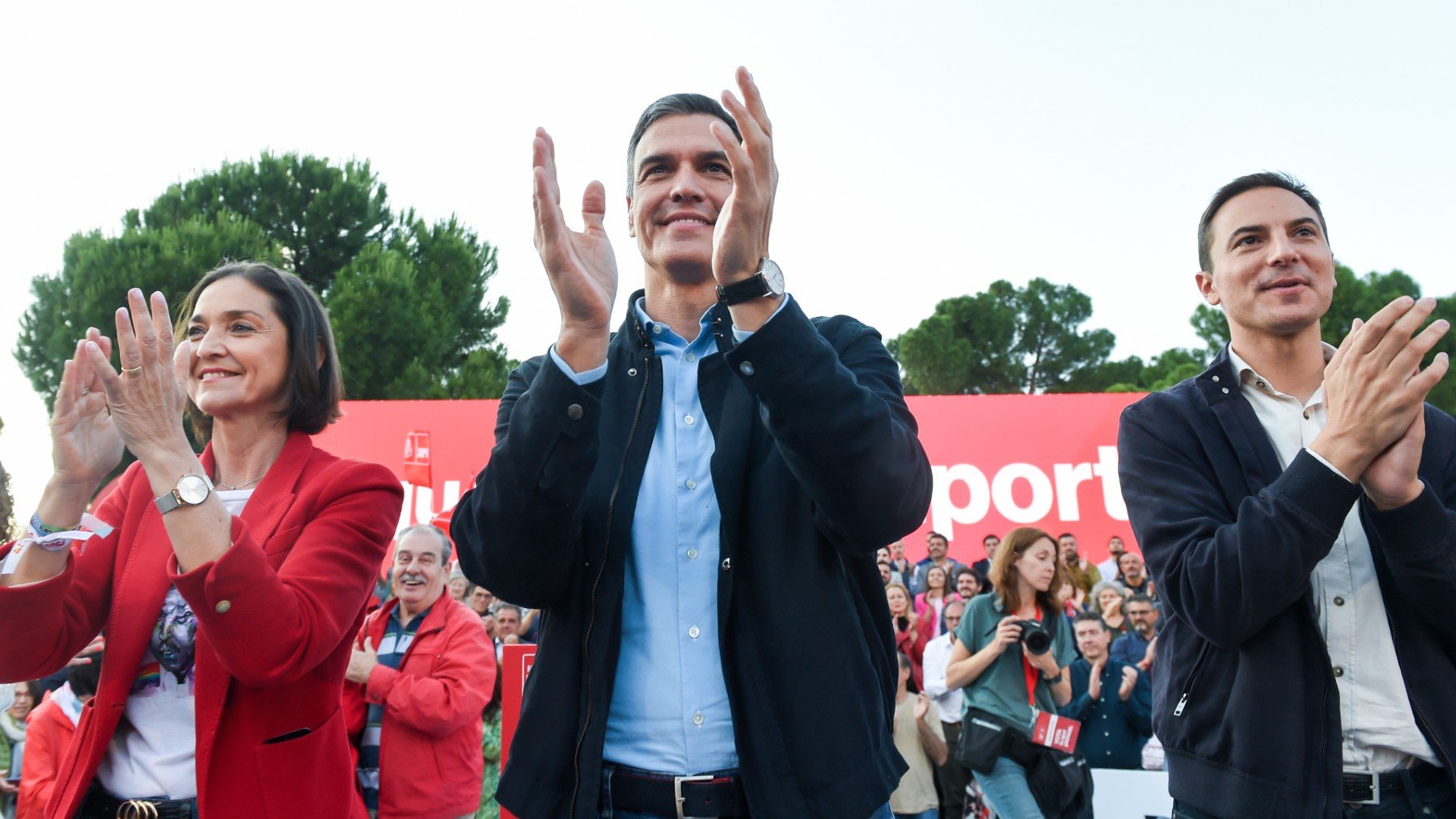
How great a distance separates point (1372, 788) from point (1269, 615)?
15.2 inches

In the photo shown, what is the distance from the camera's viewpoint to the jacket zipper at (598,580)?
1657 millimetres

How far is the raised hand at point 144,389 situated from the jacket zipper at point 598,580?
0.86 m

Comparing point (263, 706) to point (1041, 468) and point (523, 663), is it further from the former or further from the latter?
point (1041, 468)

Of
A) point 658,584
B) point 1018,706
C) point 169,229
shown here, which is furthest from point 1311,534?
point 169,229

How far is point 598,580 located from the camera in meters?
1.77

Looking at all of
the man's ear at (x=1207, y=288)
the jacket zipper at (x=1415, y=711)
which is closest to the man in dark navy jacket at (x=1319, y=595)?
the jacket zipper at (x=1415, y=711)

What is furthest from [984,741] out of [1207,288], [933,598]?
[933,598]

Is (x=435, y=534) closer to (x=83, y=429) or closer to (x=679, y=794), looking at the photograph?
(x=83, y=429)

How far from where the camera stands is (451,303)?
98.9 ft

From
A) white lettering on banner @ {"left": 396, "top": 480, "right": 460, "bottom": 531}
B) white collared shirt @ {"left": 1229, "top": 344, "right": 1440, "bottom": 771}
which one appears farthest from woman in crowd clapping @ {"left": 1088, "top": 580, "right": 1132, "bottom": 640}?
white lettering on banner @ {"left": 396, "top": 480, "right": 460, "bottom": 531}

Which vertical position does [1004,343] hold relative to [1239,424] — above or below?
above

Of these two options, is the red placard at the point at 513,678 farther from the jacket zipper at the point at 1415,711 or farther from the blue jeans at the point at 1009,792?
the jacket zipper at the point at 1415,711

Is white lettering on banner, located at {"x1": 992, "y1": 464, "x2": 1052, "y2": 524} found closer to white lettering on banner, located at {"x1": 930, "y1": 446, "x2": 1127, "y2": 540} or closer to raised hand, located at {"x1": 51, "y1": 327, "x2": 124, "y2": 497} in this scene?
white lettering on banner, located at {"x1": 930, "y1": 446, "x2": 1127, "y2": 540}

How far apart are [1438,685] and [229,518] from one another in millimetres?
2320
